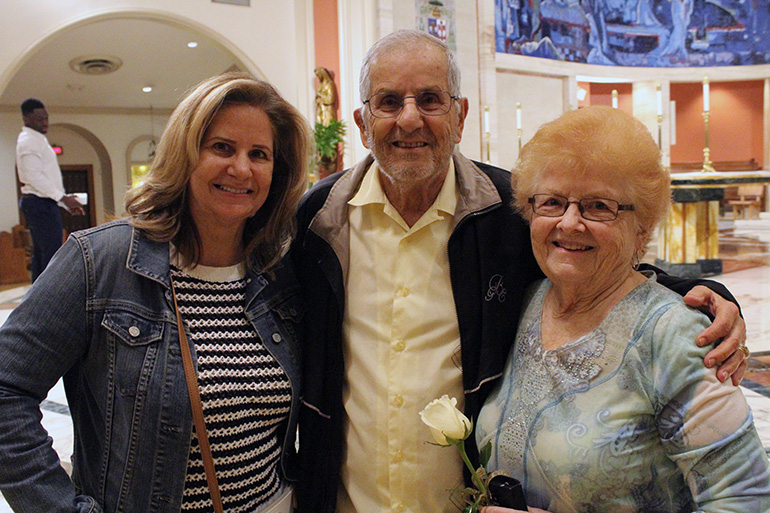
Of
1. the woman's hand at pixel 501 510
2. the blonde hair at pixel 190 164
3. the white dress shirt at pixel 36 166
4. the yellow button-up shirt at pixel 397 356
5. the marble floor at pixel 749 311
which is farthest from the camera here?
the white dress shirt at pixel 36 166

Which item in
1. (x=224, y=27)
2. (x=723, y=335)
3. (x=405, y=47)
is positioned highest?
(x=224, y=27)

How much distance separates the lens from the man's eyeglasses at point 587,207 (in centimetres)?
129

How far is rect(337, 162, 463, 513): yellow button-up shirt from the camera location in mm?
1647

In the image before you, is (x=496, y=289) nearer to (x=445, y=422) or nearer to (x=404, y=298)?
(x=404, y=298)

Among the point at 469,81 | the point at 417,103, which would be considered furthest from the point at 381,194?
the point at 469,81

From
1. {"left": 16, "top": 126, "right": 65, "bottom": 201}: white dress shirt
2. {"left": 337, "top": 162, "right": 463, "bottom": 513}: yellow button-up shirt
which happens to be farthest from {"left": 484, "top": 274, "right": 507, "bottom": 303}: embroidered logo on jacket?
{"left": 16, "top": 126, "right": 65, "bottom": 201}: white dress shirt

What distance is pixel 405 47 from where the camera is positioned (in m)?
1.71

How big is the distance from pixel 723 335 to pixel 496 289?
601 mm

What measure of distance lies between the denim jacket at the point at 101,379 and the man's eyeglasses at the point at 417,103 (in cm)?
71

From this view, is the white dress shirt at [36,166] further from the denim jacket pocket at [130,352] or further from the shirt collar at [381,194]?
the denim jacket pocket at [130,352]

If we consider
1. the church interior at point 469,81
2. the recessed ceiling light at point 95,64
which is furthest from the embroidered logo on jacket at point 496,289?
the recessed ceiling light at point 95,64

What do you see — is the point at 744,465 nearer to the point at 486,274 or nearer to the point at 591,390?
the point at 591,390

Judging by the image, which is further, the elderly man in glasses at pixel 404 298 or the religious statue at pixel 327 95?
the religious statue at pixel 327 95

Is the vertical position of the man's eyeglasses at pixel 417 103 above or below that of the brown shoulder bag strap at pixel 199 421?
above
